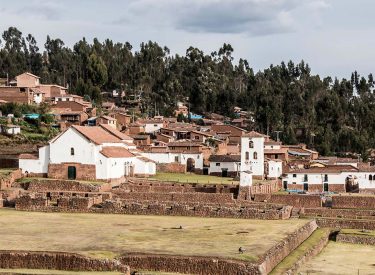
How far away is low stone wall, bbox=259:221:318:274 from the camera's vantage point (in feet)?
87.7

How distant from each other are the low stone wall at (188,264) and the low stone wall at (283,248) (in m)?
0.78

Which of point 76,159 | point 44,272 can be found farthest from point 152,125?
point 44,272

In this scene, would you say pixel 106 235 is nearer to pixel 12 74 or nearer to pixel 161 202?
pixel 161 202

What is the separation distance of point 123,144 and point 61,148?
7.87 m

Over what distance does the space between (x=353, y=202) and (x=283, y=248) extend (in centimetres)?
1943

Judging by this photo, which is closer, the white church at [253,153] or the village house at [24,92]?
the white church at [253,153]

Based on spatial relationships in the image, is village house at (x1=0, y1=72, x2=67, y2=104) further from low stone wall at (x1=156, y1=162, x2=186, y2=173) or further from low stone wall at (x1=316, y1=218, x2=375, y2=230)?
low stone wall at (x1=316, y1=218, x2=375, y2=230)

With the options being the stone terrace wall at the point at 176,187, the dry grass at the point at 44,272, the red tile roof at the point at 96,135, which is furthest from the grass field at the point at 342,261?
the red tile roof at the point at 96,135

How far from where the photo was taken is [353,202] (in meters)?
48.6

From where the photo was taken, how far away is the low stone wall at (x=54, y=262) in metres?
25.3

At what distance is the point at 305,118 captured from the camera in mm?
103438

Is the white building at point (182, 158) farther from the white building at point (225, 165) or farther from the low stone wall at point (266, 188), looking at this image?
the low stone wall at point (266, 188)

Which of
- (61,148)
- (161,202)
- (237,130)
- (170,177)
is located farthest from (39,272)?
(237,130)

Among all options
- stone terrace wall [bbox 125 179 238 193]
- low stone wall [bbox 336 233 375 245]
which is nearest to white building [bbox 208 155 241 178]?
stone terrace wall [bbox 125 179 238 193]
